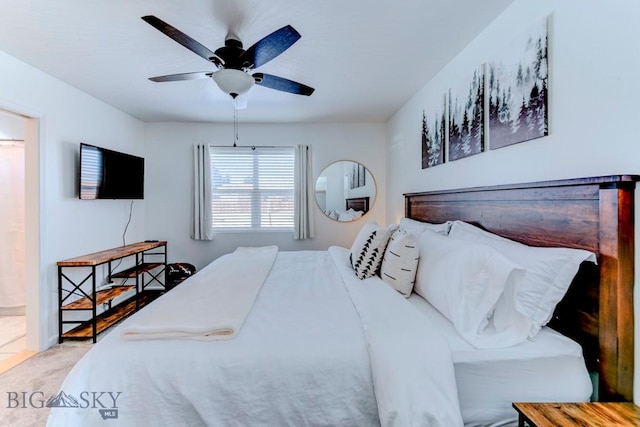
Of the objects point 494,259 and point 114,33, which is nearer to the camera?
point 494,259

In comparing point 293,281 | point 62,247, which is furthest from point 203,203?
point 293,281

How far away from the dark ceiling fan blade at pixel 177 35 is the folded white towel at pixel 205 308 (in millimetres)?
1435

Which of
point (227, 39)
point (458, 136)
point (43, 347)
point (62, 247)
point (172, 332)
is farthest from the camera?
point (62, 247)

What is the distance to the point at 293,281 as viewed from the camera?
209cm

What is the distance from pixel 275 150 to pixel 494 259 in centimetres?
342

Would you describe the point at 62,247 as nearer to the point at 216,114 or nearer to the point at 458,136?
the point at 216,114

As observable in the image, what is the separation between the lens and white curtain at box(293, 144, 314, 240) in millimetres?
4133

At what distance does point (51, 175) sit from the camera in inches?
104

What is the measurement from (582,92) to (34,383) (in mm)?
3701

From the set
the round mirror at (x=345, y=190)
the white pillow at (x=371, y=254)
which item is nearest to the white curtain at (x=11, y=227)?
the round mirror at (x=345, y=190)

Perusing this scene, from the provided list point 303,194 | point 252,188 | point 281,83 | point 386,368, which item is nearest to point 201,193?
point 252,188

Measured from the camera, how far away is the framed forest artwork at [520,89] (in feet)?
4.75

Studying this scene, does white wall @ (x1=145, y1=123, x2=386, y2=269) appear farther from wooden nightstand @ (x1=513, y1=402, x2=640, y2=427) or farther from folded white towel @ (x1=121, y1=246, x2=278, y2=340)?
wooden nightstand @ (x1=513, y1=402, x2=640, y2=427)

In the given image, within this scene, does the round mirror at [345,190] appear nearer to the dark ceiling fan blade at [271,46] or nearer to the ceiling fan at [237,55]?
the ceiling fan at [237,55]
